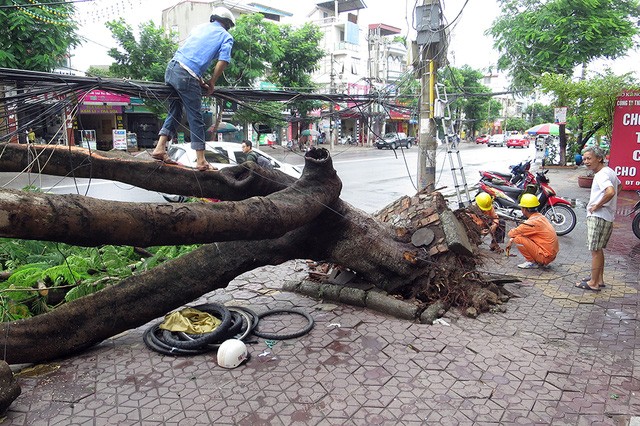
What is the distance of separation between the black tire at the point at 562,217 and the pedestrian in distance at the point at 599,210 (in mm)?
3674

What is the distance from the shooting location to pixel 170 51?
21.0m

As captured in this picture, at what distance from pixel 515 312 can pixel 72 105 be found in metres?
5.49

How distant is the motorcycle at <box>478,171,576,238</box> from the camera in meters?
9.58

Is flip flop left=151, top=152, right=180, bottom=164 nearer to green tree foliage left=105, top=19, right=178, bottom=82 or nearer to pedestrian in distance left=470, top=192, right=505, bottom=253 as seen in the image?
pedestrian in distance left=470, top=192, right=505, bottom=253

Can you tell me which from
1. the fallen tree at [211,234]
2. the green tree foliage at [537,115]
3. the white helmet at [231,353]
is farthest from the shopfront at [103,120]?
the green tree foliage at [537,115]

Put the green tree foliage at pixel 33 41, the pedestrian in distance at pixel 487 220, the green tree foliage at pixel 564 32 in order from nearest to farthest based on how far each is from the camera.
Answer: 1. the pedestrian in distance at pixel 487 220
2. the green tree foliage at pixel 33 41
3. the green tree foliage at pixel 564 32

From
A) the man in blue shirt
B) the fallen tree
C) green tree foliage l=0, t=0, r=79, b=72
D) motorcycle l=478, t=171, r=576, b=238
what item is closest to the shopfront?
green tree foliage l=0, t=0, r=79, b=72

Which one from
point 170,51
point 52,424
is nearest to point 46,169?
point 52,424

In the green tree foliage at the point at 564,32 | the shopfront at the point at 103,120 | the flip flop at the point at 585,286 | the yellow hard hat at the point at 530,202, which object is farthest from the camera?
the shopfront at the point at 103,120

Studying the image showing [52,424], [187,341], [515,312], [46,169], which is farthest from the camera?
[515,312]

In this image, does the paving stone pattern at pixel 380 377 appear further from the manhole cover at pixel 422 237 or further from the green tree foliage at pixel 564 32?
the green tree foliage at pixel 564 32

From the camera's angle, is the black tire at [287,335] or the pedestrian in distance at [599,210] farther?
the pedestrian in distance at [599,210]

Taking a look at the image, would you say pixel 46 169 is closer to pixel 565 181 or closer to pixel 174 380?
pixel 174 380

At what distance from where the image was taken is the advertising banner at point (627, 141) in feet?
38.1
